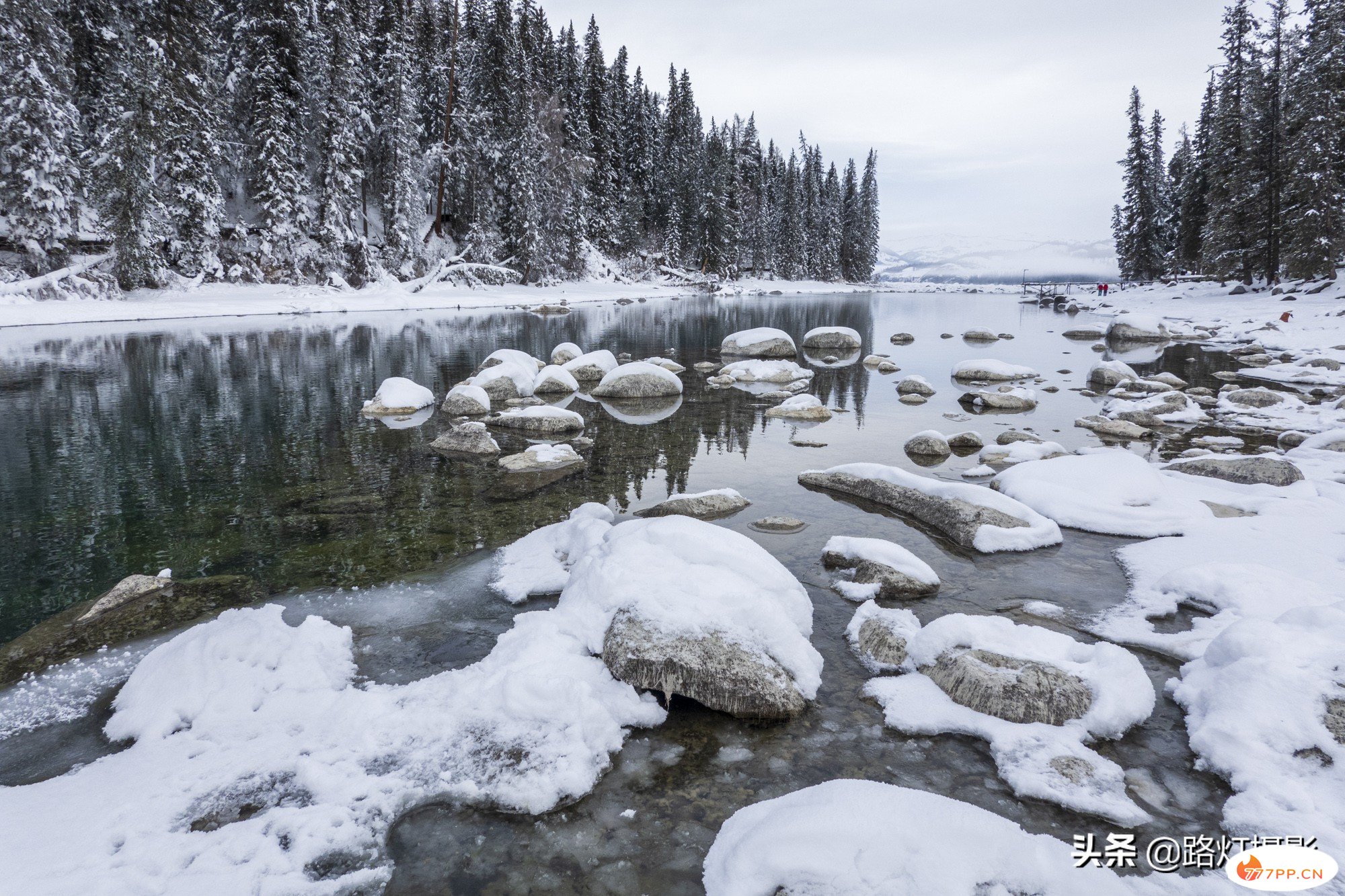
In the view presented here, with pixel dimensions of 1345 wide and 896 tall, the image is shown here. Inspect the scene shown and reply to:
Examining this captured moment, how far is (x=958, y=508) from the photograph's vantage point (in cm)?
768

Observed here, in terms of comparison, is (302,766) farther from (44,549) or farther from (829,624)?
(44,549)

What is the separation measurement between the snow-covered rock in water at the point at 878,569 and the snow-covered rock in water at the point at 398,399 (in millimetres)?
10170

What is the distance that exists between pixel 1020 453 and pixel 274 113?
130 ft

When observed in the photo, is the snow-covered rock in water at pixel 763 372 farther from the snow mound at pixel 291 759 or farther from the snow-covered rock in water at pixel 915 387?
the snow mound at pixel 291 759

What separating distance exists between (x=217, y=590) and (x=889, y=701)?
5.93 meters

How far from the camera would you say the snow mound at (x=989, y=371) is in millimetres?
18719

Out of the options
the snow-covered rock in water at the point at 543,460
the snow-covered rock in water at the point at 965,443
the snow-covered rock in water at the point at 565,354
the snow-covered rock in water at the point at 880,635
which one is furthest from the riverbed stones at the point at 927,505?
the snow-covered rock in water at the point at 565,354

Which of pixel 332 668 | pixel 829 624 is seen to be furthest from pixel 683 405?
pixel 332 668

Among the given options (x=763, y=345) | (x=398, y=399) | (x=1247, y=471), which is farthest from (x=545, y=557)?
(x=763, y=345)

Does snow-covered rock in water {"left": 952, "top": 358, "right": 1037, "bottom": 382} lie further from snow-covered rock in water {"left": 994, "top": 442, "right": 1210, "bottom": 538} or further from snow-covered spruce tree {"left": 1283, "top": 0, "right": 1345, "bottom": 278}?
snow-covered spruce tree {"left": 1283, "top": 0, "right": 1345, "bottom": 278}

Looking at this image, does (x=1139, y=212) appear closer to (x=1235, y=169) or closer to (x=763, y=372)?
(x=1235, y=169)

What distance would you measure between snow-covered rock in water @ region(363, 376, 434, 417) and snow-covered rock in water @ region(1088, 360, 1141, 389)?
16.9 metres

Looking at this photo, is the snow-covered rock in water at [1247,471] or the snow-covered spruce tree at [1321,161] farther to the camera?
the snow-covered spruce tree at [1321,161]

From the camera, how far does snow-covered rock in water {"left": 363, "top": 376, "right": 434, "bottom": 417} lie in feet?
45.1
